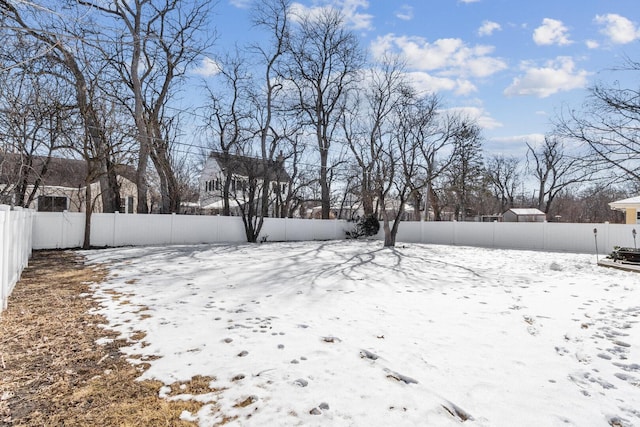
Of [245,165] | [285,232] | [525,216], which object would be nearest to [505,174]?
[525,216]

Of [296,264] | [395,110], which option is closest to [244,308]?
[296,264]

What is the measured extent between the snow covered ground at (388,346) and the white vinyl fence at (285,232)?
6.34 meters

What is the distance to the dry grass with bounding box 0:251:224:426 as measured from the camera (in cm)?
220

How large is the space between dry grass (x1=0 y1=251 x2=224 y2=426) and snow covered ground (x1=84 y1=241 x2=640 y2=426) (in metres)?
0.15

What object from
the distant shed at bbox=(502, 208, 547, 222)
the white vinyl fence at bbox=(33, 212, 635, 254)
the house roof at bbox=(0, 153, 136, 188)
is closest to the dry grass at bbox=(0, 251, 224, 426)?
the white vinyl fence at bbox=(33, 212, 635, 254)

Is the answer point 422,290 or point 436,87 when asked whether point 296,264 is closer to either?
point 422,290

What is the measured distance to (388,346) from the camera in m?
3.43

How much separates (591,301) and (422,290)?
2.44m

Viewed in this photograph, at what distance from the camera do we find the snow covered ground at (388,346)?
91.8 inches

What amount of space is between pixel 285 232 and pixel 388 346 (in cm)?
1488

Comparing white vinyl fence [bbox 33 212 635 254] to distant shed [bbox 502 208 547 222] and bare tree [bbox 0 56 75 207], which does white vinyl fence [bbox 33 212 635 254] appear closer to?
bare tree [bbox 0 56 75 207]

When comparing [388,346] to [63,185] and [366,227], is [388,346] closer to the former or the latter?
[366,227]

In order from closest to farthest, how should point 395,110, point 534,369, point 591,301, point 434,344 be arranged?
point 534,369, point 434,344, point 591,301, point 395,110

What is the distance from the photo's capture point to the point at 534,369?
300 cm
